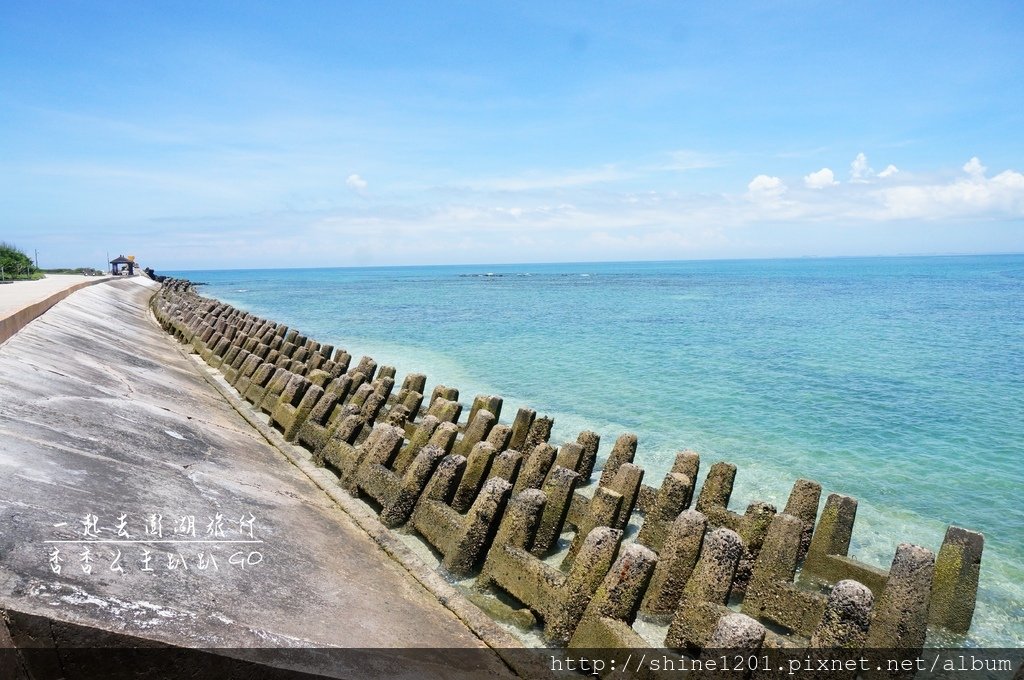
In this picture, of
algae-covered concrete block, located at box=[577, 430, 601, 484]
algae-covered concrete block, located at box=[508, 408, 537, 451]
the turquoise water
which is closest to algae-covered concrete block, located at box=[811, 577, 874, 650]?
the turquoise water

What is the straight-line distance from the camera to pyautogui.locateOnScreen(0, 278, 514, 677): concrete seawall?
324 cm

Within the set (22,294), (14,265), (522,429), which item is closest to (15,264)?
(14,265)

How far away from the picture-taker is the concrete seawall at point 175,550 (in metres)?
3.24

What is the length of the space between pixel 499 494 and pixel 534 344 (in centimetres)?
2300

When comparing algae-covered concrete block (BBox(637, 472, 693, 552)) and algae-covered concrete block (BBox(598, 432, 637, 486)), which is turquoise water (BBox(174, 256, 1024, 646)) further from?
algae-covered concrete block (BBox(598, 432, 637, 486))

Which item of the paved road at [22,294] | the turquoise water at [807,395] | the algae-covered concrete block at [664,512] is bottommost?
the turquoise water at [807,395]

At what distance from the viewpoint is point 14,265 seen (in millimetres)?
37594

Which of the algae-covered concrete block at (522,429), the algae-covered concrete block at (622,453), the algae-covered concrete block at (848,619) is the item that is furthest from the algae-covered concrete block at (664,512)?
the algae-covered concrete block at (522,429)

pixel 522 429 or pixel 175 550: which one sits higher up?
pixel 175 550

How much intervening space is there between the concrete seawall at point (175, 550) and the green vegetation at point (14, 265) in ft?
115

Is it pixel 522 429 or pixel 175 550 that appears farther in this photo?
pixel 522 429

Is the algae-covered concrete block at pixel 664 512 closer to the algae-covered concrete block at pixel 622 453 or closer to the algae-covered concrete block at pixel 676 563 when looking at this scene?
the algae-covered concrete block at pixel 676 563

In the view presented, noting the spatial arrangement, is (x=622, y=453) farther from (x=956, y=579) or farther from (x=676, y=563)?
(x=956, y=579)

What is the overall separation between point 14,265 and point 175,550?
42758mm
